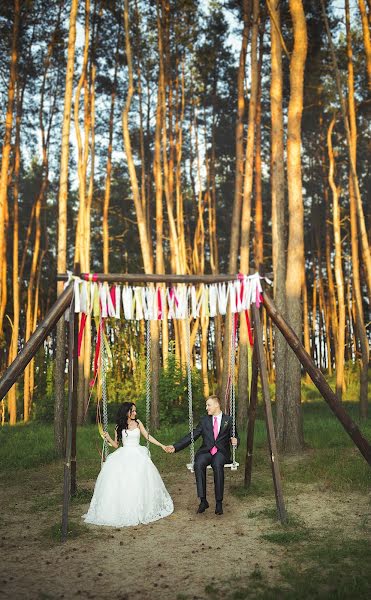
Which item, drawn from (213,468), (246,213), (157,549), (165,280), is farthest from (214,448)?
(246,213)

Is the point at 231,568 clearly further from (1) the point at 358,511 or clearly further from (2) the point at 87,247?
(2) the point at 87,247

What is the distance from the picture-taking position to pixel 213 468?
6.78 meters

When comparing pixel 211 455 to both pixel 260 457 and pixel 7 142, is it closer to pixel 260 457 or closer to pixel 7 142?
pixel 260 457

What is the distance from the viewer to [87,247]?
14578 millimetres

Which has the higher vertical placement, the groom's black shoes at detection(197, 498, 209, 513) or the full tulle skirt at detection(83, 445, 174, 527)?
the full tulle skirt at detection(83, 445, 174, 527)

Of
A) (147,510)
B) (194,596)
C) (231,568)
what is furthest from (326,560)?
(147,510)

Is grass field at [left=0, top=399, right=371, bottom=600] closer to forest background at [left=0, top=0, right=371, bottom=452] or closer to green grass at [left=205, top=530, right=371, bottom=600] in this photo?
green grass at [left=205, top=530, right=371, bottom=600]

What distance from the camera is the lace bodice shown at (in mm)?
6812

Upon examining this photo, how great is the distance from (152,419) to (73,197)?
556 inches

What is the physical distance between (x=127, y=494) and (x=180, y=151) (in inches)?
588

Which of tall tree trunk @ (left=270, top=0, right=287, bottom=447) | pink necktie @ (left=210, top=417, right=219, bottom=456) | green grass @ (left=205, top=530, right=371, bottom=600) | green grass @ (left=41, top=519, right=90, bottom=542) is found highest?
tall tree trunk @ (left=270, top=0, right=287, bottom=447)

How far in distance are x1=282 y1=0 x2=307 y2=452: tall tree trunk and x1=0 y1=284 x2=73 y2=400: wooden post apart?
461 centimetres

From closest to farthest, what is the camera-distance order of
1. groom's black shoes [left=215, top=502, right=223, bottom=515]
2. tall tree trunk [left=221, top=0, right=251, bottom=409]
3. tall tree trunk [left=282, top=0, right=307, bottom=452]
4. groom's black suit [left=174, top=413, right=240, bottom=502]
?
groom's black shoes [left=215, top=502, right=223, bottom=515] < groom's black suit [left=174, top=413, right=240, bottom=502] < tall tree trunk [left=282, top=0, right=307, bottom=452] < tall tree trunk [left=221, top=0, right=251, bottom=409]

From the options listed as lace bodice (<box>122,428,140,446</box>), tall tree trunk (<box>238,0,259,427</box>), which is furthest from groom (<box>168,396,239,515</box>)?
tall tree trunk (<box>238,0,259,427</box>)
